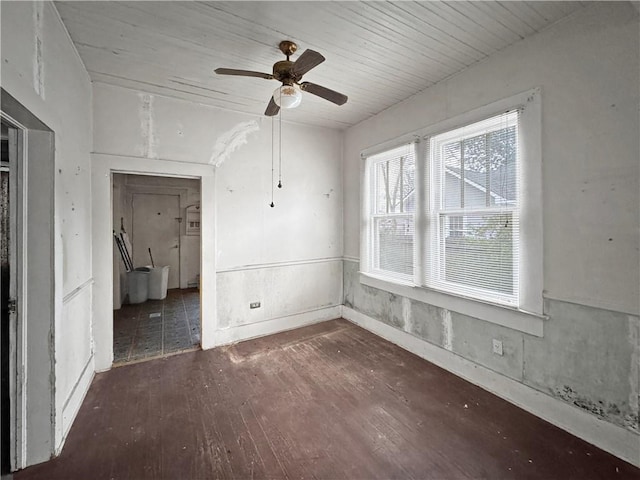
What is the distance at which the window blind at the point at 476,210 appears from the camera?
231 centimetres

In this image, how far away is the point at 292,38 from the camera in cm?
215

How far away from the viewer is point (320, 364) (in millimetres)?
2953

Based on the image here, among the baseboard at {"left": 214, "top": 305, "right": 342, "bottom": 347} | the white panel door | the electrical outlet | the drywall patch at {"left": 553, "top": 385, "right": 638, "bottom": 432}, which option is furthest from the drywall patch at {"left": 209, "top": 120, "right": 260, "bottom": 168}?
the drywall patch at {"left": 553, "top": 385, "right": 638, "bottom": 432}

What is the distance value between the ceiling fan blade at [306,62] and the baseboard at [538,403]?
2.70 metres

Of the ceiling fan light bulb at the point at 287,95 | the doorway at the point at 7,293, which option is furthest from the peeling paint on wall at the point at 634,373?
the doorway at the point at 7,293

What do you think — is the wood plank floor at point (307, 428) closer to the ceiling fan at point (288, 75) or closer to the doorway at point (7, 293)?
the doorway at point (7, 293)

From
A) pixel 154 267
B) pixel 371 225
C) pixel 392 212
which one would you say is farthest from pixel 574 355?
pixel 154 267

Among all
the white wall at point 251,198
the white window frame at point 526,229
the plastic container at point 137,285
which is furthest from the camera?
the plastic container at point 137,285

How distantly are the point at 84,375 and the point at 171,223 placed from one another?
4.33m

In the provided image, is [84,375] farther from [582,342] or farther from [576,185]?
[576,185]

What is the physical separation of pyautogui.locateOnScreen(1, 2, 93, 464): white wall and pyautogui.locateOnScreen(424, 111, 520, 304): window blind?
2.97 m

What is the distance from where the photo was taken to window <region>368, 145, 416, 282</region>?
326cm

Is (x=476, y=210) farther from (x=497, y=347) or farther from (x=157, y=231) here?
(x=157, y=231)

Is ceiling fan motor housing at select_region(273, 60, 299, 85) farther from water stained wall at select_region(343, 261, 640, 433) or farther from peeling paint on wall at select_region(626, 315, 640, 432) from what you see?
peeling paint on wall at select_region(626, 315, 640, 432)
